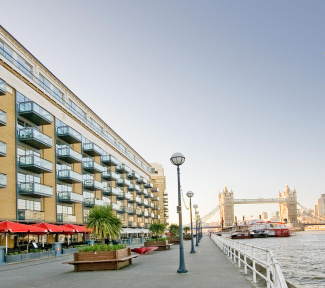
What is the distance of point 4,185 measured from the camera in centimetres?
3369

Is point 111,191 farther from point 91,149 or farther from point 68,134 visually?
point 68,134

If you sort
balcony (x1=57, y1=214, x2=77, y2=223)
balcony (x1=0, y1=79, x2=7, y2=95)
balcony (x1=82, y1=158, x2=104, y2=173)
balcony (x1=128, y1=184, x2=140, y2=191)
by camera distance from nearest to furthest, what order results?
balcony (x1=0, y1=79, x2=7, y2=95), balcony (x1=57, y1=214, x2=77, y2=223), balcony (x1=82, y1=158, x2=104, y2=173), balcony (x1=128, y1=184, x2=140, y2=191)

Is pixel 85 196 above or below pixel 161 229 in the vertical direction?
above

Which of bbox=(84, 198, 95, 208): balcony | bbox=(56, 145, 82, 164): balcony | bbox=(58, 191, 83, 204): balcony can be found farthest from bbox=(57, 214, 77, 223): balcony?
bbox=(56, 145, 82, 164): balcony

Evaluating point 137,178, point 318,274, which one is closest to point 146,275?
point 318,274

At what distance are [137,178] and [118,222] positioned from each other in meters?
68.1

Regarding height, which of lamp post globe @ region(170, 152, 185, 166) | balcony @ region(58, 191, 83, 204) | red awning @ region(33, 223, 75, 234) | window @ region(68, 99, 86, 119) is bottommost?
red awning @ region(33, 223, 75, 234)

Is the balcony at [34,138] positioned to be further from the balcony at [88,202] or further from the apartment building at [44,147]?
the balcony at [88,202]

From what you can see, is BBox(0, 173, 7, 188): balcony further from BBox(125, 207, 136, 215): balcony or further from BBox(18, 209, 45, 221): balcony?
BBox(125, 207, 136, 215): balcony

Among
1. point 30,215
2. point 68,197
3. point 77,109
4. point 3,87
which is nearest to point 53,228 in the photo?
point 30,215

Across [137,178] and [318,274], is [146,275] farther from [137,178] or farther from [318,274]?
[137,178]

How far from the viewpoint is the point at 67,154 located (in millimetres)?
47500

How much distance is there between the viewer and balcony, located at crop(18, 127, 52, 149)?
125ft

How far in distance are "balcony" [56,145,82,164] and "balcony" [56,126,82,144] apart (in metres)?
1.28
